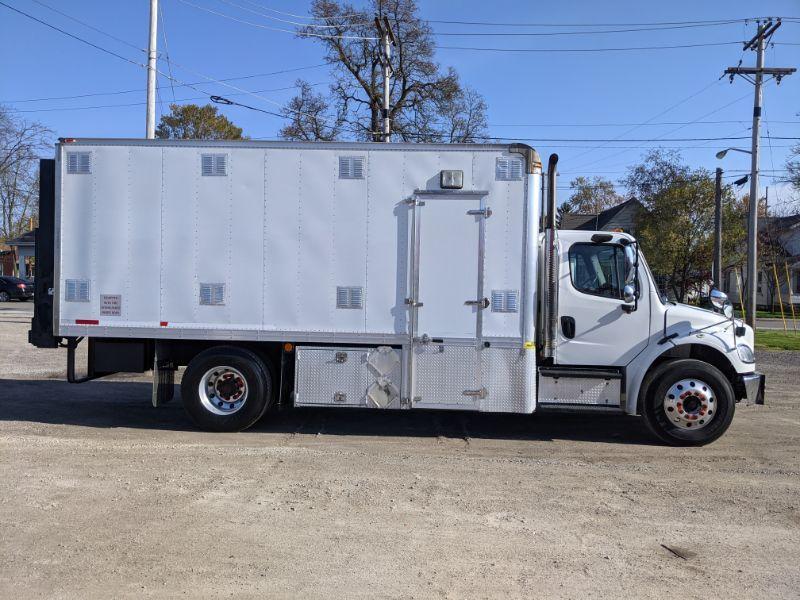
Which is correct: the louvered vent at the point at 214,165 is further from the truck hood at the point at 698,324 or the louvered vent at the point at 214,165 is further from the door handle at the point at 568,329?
the truck hood at the point at 698,324

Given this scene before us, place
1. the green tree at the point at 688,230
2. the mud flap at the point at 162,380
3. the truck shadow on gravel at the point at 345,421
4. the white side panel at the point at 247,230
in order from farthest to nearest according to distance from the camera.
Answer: the green tree at the point at 688,230 → the truck shadow on gravel at the point at 345,421 → the mud flap at the point at 162,380 → the white side panel at the point at 247,230

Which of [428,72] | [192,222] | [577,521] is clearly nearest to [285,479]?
[577,521]

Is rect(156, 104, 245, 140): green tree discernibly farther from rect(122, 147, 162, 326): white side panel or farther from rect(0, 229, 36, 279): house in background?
rect(122, 147, 162, 326): white side panel

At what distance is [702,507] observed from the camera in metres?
5.77

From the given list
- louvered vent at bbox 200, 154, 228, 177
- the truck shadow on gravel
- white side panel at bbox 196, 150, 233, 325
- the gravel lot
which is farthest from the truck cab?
louvered vent at bbox 200, 154, 228, 177

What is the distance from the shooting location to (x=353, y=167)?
25.9 ft

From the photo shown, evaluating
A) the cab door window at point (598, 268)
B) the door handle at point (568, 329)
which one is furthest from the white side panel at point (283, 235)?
the cab door window at point (598, 268)

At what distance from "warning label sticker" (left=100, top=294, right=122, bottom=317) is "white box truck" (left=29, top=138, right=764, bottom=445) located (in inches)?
1.4

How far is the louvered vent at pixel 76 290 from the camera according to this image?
8141 mm

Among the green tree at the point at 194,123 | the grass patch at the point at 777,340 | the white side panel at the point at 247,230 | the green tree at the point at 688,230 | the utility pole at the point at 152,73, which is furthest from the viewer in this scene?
the green tree at the point at 194,123

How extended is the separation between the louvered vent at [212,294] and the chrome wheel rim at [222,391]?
793mm

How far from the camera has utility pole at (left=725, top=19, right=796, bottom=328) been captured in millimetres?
22234

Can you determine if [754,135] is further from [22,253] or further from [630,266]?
[22,253]

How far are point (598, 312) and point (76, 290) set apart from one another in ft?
20.3
